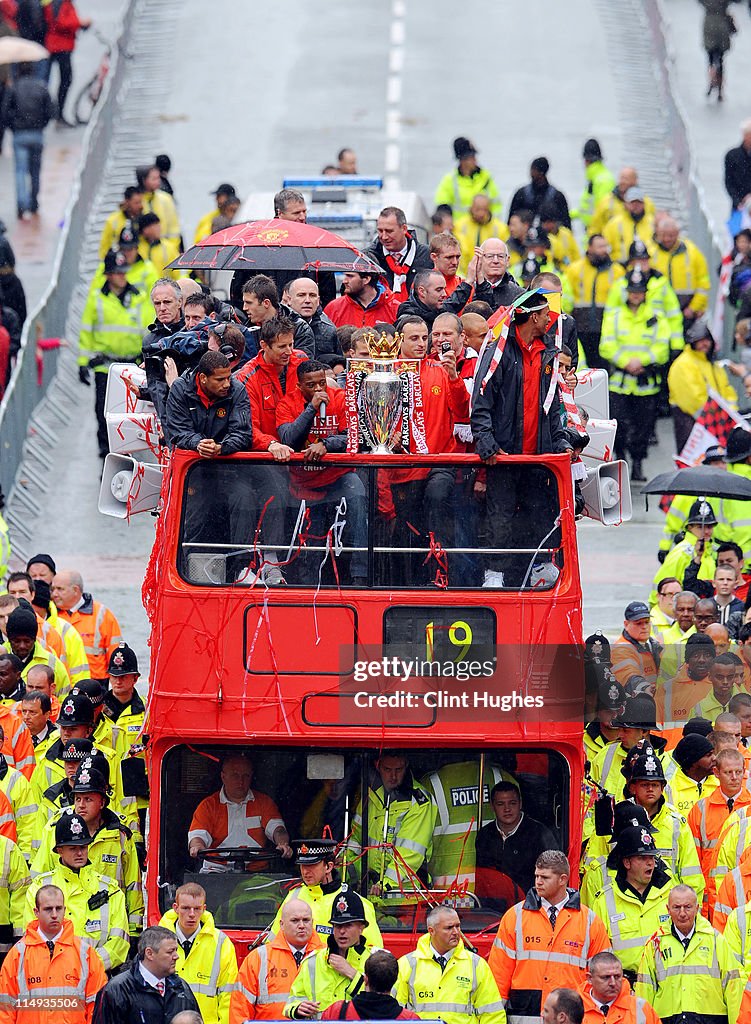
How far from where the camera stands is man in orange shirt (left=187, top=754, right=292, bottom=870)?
12.5 meters

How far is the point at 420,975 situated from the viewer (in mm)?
11930

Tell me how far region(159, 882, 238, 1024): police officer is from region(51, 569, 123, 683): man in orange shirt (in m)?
5.29

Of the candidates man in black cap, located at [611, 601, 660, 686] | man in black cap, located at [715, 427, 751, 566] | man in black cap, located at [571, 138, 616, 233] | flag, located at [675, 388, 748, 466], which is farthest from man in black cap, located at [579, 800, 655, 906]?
man in black cap, located at [571, 138, 616, 233]

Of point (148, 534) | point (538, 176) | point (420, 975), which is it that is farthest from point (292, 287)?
point (538, 176)

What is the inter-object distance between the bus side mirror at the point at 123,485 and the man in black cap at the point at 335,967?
2.74m

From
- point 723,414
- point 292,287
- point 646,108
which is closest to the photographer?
point 292,287

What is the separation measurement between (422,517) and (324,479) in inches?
22.5

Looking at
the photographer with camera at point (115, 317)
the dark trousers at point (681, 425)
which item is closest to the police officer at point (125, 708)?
the photographer with camera at point (115, 317)

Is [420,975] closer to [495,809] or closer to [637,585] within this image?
[495,809]

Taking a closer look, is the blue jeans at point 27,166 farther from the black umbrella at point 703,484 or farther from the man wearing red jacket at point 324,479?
the man wearing red jacket at point 324,479

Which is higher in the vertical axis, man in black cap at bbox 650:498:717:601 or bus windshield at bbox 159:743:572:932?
man in black cap at bbox 650:498:717:601

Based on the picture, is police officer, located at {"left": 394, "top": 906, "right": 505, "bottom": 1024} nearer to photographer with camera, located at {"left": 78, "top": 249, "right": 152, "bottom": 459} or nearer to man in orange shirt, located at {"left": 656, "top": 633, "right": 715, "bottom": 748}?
man in orange shirt, located at {"left": 656, "top": 633, "right": 715, "bottom": 748}

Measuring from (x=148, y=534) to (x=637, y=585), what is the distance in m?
4.92

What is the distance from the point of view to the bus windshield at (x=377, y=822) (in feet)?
41.0
